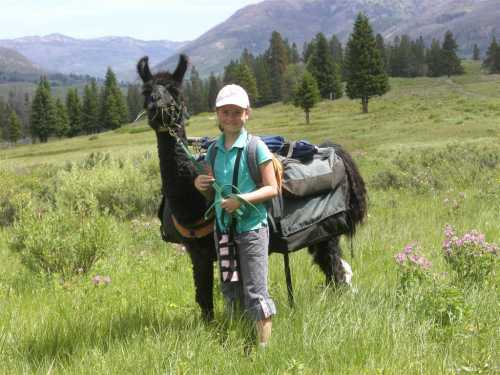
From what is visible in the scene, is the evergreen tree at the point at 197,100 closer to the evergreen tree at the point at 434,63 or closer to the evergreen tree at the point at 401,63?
the evergreen tree at the point at 401,63

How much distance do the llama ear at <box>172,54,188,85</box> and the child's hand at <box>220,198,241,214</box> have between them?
3.29ft

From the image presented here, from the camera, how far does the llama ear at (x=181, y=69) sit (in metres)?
3.74

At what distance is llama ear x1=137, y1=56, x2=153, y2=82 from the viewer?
12.2 feet

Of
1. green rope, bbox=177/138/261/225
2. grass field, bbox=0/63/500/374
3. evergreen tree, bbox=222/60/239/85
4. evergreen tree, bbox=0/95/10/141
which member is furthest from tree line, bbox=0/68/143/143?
green rope, bbox=177/138/261/225

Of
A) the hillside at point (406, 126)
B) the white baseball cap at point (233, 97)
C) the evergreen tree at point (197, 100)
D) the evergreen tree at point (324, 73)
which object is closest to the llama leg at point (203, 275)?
the white baseball cap at point (233, 97)

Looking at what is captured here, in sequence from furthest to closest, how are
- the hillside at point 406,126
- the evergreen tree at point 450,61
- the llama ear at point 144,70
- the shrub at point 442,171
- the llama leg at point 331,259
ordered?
the evergreen tree at point 450,61 < the hillside at point 406,126 < the shrub at point 442,171 < the llama leg at point 331,259 < the llama ear at point 144,70

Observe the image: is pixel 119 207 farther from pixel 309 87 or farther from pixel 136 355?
pixel 309 87

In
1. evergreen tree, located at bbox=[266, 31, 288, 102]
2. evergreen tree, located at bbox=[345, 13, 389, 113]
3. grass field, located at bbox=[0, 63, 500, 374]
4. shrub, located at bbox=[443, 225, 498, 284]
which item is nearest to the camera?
grass field, located at bbox=[0, 63, 500, 374]

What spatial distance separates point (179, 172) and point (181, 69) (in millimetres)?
751

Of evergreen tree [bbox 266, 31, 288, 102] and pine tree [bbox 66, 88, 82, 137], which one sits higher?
evergreen tree [bbox 266, 31, 288, 102]

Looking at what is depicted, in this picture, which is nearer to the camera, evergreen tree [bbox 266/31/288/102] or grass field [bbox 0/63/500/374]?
grass field [bbox 0/63/500/374]

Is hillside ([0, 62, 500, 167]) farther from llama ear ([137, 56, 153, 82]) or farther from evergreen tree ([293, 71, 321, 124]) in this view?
llama ear ([137, 56, 153, 82])

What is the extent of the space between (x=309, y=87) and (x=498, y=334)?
2367 inches

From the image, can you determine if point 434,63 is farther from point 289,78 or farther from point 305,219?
point 305,219
